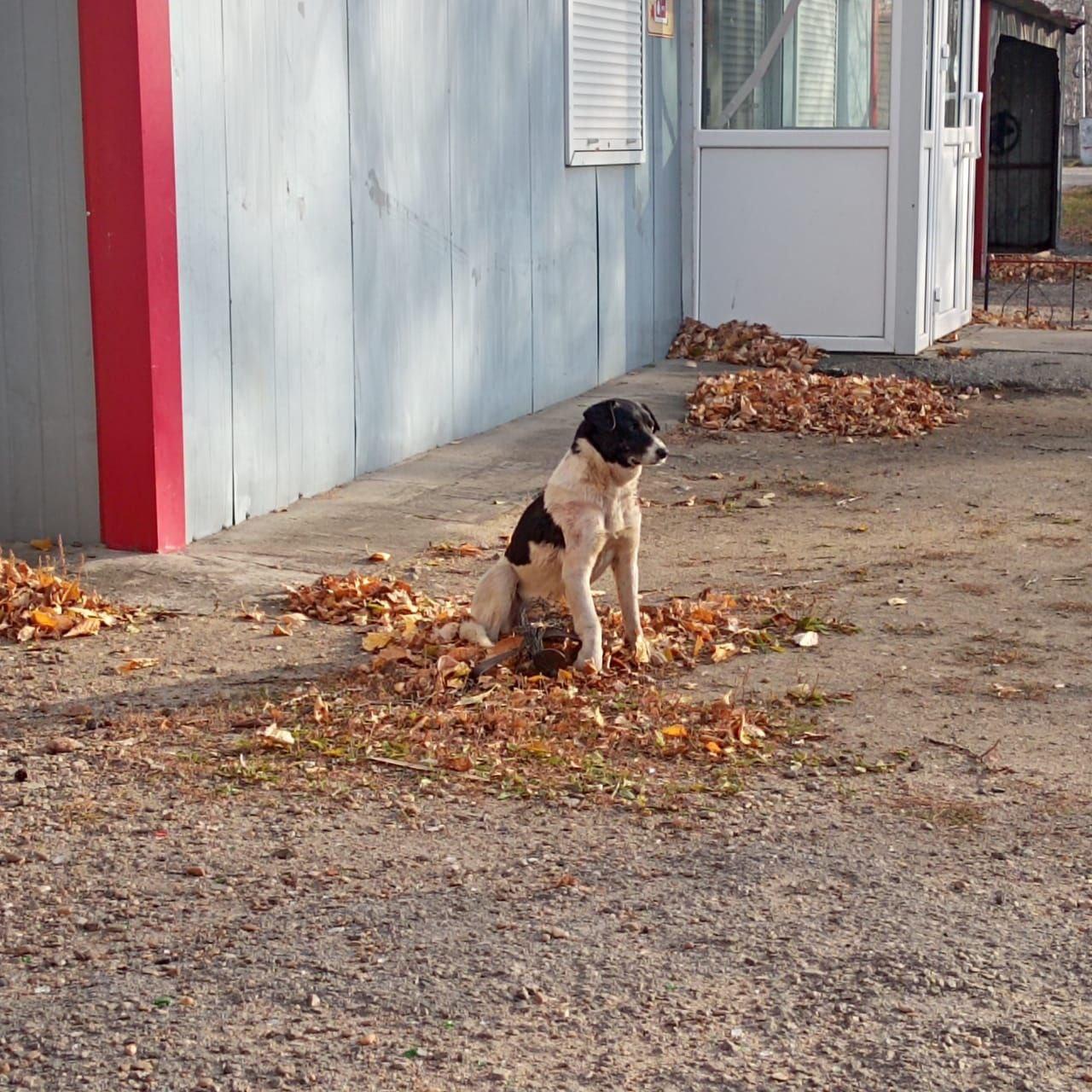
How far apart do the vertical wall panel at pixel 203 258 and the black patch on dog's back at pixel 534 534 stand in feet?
6.74

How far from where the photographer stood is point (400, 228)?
29.1 ft

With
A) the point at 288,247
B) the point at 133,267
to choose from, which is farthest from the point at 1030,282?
the point at 133,267

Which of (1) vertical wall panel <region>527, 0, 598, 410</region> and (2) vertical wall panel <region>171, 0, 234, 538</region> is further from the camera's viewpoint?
(1) vertical wall panel <region>527, 0, 598, 410</region>

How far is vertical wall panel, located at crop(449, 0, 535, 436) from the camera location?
31.0 ft

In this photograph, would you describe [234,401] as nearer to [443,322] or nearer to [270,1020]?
[443,322]

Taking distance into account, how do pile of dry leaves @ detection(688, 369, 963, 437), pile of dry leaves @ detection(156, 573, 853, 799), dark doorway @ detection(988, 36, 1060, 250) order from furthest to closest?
dark doorway @ detection(988, 36, 1060, 250) < pile of dry leaves @ detection(688, 369, 963, 437) < pile of dry leaves @ detection(156, 573, 853, 799)

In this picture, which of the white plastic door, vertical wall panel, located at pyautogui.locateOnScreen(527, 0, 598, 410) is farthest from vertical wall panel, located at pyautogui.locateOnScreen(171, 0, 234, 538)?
the white plastic door

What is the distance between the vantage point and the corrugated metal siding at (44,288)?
22.4 feet

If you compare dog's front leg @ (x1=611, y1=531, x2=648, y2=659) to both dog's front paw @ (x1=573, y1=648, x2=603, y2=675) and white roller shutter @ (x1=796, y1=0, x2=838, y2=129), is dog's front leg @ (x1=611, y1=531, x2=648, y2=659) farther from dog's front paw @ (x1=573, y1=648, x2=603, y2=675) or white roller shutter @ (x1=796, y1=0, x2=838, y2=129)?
white roller shutter @ (x1=796, y1=0, x2=838, y2=129)

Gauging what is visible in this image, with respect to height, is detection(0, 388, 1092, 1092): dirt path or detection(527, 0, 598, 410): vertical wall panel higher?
detection(527, 0, 598, 410): vertical wall panel

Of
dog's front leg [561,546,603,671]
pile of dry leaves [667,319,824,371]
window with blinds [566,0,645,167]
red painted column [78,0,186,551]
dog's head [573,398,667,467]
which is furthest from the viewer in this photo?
pile of dry leaves [667,319,824,371]

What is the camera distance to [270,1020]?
328cm

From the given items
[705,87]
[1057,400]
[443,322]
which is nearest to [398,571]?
[443,322]

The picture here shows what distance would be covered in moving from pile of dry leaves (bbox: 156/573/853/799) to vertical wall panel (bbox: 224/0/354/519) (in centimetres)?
201
